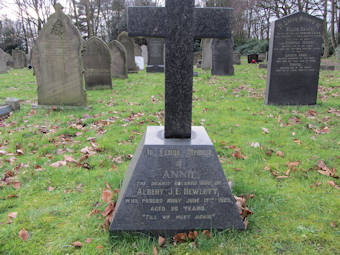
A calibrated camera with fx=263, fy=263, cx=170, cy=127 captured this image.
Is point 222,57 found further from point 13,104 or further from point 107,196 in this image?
point 107,196

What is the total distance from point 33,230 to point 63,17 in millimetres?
5630

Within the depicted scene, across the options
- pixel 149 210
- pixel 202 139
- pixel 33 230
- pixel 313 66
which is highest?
pixel 313 66

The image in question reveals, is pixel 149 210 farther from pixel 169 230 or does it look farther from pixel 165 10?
pixel 165 10

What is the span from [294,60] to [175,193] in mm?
6109

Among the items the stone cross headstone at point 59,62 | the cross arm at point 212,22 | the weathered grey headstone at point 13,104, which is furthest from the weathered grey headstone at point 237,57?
the cross arm at point 212,22

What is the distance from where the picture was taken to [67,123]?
5727 millimetres

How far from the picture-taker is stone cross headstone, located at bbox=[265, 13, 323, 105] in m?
6.73

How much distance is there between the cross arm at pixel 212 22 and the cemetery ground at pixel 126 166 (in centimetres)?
178

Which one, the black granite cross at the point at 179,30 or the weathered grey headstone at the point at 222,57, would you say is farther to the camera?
the weathered grey headstone at the point at 222,57

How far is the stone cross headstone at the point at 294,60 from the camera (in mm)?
6727

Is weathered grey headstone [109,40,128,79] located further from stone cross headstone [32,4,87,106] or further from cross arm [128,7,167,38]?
cross arm [128,7,167,38]

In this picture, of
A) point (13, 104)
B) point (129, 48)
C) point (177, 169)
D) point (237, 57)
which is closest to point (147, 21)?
point (177, 169)

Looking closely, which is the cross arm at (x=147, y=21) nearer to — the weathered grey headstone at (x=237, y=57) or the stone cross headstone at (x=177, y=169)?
the stone cross headstone at (x=177, y=169)

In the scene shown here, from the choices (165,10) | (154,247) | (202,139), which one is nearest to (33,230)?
(154,247)
